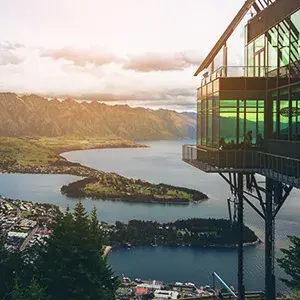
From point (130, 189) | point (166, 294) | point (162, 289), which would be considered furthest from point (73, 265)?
point (130, 189)

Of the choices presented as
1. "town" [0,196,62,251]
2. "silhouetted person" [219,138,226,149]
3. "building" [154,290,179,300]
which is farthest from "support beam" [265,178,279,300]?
"town" [0,196,62,251]

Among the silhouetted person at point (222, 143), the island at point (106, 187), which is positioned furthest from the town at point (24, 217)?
the silhouetted person at point (222, 143)

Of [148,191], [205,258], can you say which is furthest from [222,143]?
[148,191]

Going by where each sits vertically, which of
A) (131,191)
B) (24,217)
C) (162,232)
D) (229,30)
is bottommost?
(131,191)

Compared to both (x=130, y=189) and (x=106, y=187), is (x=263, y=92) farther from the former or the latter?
(x=106, y=187)

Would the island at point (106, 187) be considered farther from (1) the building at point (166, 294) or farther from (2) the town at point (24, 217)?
(1) the building at point (166, 294)

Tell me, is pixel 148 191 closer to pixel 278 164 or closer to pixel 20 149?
pixel 278 164
